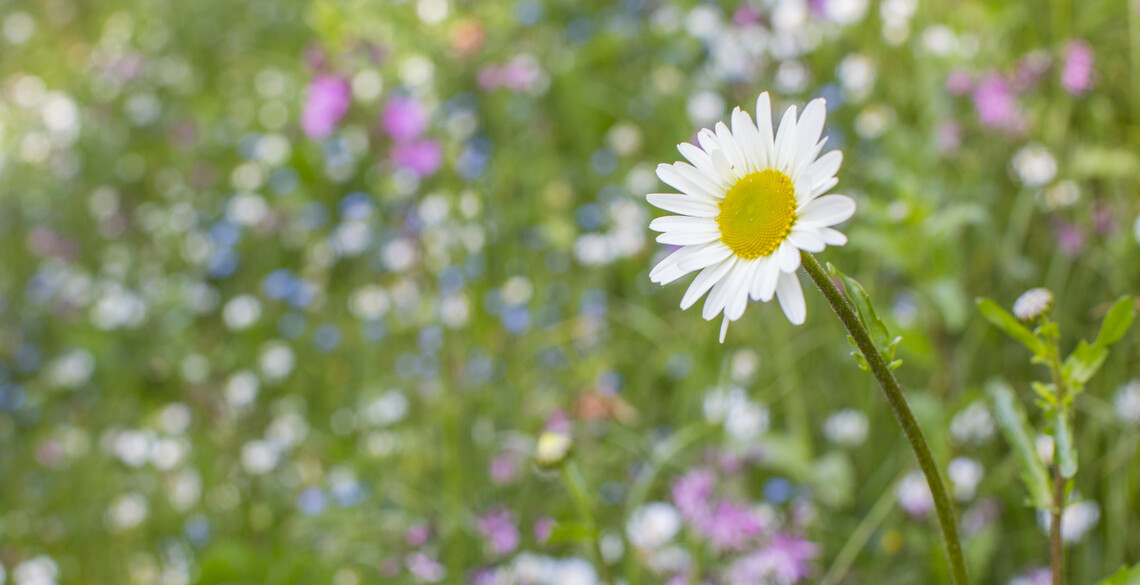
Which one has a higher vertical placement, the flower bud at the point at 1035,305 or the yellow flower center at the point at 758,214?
the yellow flower center at the point at 758,214

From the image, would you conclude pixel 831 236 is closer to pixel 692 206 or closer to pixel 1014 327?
pixel 692 206

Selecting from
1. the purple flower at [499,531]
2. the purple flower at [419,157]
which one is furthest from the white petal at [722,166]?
the purple flower at [419,157]

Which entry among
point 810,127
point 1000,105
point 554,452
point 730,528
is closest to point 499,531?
point 730,528

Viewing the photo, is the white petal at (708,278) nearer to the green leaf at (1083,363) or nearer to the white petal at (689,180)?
the white petal at (689,180)

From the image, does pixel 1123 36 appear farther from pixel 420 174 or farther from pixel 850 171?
pixel 420 174

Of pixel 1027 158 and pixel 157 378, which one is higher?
pixel 157 378

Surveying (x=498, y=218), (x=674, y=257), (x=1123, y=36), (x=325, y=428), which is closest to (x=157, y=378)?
(x=325, y=428)

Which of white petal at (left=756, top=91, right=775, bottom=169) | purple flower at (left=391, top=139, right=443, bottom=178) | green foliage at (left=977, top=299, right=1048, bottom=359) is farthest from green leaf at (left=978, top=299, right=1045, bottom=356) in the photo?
purple flower at (left=391, top=139, right=443, bottom=178)

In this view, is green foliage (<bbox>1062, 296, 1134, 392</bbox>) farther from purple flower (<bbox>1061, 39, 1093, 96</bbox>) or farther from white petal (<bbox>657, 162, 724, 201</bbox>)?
purple flower (<bbox>1061, 39, 1093, 96</bbox>)
